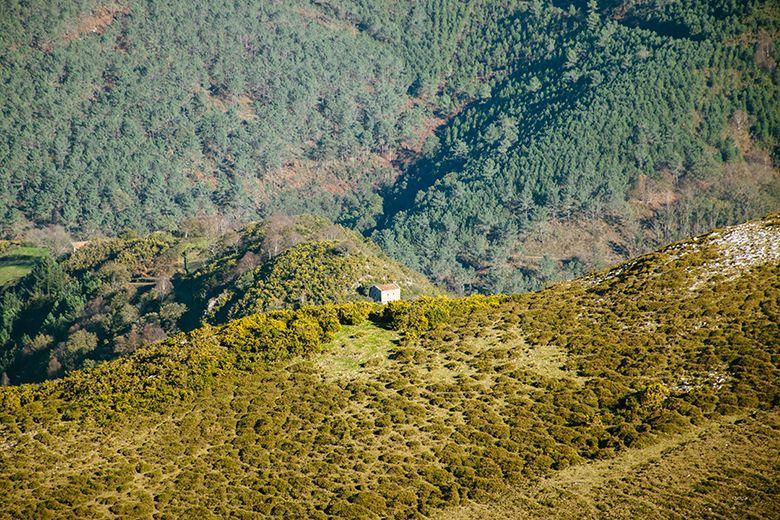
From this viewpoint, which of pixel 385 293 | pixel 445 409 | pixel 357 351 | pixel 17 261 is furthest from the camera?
pixel 17 261

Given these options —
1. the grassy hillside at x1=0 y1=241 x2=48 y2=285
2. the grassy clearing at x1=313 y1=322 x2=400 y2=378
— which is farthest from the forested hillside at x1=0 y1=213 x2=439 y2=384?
the grassy clearing at x1=313 y1=322 x2=400 y2=378

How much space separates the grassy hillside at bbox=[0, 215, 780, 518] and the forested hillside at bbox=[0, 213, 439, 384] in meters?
56.5

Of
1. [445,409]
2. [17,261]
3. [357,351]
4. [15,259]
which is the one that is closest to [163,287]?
[17,261]

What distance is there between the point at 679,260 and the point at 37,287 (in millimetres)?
116402

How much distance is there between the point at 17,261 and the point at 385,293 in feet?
325

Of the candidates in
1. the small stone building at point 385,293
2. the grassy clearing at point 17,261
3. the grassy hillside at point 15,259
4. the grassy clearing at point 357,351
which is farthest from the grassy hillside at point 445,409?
the grassy hillside at point 15,259

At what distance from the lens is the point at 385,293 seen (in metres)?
102

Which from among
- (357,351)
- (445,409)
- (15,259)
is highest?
(357,351)

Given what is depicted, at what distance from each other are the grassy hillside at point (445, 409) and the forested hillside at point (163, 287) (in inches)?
2225

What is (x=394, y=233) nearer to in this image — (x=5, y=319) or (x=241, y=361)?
(x=5, y=319)

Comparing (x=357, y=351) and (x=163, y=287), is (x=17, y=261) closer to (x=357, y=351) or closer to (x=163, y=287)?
(x=163, y=287)

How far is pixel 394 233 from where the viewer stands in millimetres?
198250

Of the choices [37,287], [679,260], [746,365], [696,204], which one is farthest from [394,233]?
[746,365]

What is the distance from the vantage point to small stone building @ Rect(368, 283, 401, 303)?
335 feet
